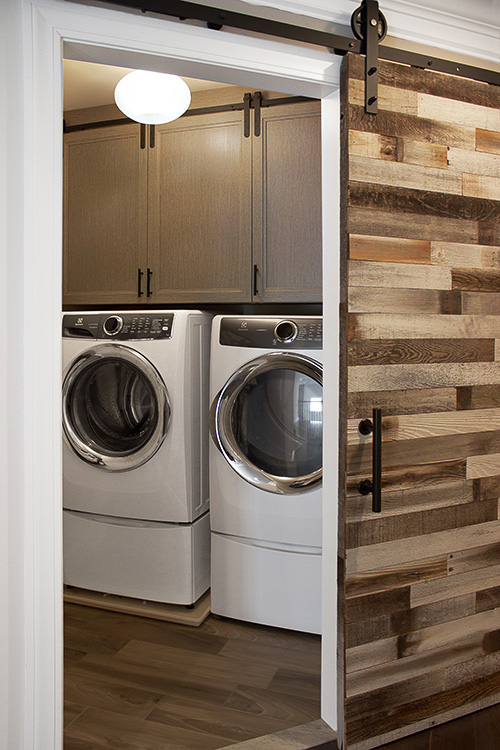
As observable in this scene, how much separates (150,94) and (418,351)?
1.42m

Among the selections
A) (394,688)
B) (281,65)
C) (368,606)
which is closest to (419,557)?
(368,606)

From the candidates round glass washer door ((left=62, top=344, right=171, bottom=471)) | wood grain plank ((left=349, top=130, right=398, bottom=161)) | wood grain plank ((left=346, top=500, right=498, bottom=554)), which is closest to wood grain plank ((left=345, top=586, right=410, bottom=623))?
wood grain plank ((left=346, top=500, right=498, bottom=554))

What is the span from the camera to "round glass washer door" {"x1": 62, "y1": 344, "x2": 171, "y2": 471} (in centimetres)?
232

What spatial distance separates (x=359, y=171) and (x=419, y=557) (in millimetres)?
1135

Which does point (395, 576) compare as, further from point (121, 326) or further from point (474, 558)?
point (121, 326)

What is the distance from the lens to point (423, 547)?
1.60 metres

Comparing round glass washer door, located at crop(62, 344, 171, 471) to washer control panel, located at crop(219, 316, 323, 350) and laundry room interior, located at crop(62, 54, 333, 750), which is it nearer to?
laundry room interior, located at crop(62, 54, 333, 750)

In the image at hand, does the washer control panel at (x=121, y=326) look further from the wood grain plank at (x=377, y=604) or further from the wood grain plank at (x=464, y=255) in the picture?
the wood grain plank at (x=377, y=604)

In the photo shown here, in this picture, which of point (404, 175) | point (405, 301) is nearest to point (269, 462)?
point (405, 301)

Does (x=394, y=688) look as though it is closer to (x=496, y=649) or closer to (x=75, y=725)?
(x=496, y=649)

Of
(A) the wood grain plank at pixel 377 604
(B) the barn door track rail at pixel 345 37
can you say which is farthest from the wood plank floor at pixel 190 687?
(B) the barn door track rail at pixel 345 37

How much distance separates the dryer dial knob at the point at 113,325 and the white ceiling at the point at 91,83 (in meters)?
1.12

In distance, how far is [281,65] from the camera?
1466mm

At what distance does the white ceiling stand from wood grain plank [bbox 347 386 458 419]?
161 cm
